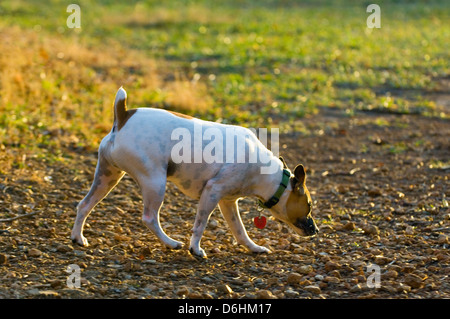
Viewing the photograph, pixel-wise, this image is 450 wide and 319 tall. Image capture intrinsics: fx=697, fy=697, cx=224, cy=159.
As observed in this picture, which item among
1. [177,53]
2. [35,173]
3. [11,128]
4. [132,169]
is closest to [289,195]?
[132,169]

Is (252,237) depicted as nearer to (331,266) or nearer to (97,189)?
(331,266)

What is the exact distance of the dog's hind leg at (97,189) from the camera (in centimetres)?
564

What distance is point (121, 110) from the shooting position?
5418 mm

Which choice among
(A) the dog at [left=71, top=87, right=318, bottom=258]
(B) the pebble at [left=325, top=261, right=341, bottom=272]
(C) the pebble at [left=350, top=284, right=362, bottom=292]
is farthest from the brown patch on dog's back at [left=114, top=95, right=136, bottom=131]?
(C) the pebble at [left=350, top=284, right=362, bottom=292]

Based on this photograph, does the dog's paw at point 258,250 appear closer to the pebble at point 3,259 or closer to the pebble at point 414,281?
the pebble at point 414,281

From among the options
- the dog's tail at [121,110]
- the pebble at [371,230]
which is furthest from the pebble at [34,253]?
the pebble at [371,230]

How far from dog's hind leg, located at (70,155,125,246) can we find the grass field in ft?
0.43

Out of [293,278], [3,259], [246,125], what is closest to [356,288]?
[293,278]

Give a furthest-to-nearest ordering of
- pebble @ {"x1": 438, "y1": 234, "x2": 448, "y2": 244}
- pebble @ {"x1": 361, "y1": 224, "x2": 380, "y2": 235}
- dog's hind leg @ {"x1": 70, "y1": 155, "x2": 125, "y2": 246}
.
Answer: pebble @ {"x1": 361, "y1": 224, "x2": 380, "y2": 235} → pebble @ {"x1": 438, "y1": 234, "x2": 448, "y2": 244} → dog's hind leg @ {"x1": 70, "y1": 155, "x2": 125, "y2": 246}

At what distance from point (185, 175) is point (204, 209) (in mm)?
310

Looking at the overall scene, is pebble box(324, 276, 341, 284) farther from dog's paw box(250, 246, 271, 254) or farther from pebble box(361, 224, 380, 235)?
pebble box(361, 224, 380, 235)

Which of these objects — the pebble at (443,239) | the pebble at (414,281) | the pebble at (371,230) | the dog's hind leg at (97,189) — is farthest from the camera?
the pebble at (371,230)

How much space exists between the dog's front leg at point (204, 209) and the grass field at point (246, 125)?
122 millimetres

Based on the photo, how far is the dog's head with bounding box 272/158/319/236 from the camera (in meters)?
5.69
